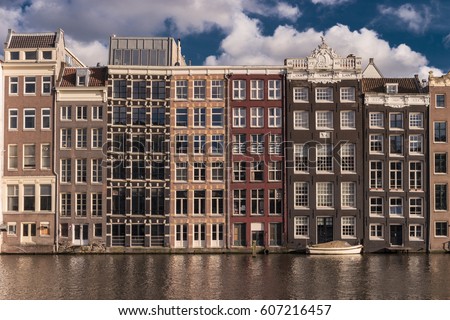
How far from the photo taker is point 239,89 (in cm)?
6762

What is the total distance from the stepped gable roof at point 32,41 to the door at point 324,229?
34.3m

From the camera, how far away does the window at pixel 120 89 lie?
6731 centimetres

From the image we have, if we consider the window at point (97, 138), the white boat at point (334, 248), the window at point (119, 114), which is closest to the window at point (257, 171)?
the white boat at point (334, 248)

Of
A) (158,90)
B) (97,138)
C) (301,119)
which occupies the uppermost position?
(158,90)

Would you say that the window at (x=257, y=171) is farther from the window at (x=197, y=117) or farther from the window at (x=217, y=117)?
the window at (x=197, y=117)

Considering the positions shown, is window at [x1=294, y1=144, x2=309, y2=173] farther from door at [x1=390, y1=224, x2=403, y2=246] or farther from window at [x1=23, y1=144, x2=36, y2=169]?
window at [x1=23, y1=144, x2=36, y2=169]

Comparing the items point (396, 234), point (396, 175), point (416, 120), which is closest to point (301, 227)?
point (396, 234)

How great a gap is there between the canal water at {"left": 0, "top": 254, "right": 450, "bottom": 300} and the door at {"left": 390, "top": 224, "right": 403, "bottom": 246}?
10.5 feet

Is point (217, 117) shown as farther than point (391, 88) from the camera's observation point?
Yes

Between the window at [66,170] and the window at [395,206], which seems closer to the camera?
the window at [395,206]

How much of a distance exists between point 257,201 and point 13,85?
2906 cm

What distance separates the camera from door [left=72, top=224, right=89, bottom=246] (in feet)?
217

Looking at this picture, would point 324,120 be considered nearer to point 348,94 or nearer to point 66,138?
point 348,94

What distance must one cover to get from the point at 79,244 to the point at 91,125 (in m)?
12.7
